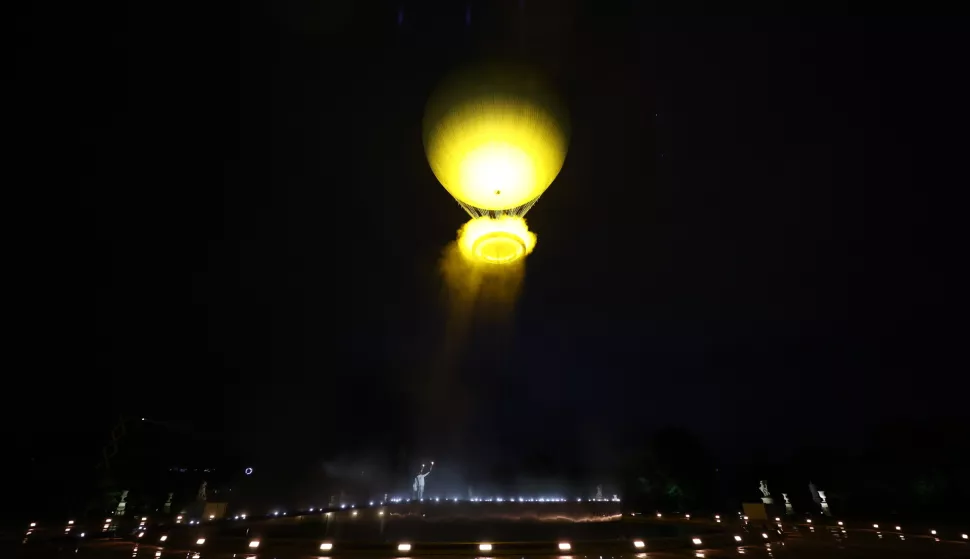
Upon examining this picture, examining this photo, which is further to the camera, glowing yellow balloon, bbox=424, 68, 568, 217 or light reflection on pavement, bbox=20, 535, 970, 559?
glowing yellow balloon, bbox=424, 68, 568, 217

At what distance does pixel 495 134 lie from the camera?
13.2 metres

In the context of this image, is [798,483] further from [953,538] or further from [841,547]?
[841,547]

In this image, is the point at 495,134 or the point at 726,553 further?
the point at 495,134

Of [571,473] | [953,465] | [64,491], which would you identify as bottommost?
[64,491]

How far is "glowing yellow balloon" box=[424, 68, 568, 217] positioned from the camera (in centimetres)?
1305

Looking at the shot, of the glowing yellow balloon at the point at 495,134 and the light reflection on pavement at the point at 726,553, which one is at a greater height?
the glowing yellow balloon at the point at 495,134

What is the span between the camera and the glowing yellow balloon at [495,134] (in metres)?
13.0

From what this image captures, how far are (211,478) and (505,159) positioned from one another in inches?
1801

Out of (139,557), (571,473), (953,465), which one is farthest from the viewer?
(571,473)

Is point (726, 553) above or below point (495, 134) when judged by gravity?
below

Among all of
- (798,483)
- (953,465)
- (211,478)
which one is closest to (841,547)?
(953,465)

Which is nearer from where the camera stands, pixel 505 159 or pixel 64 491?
pixel 505 159

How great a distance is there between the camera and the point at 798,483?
139 ft

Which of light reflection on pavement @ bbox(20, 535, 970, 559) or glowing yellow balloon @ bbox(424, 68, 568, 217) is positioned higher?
glowing yellow balloon @ bbox(424, 68, 568, 217)
